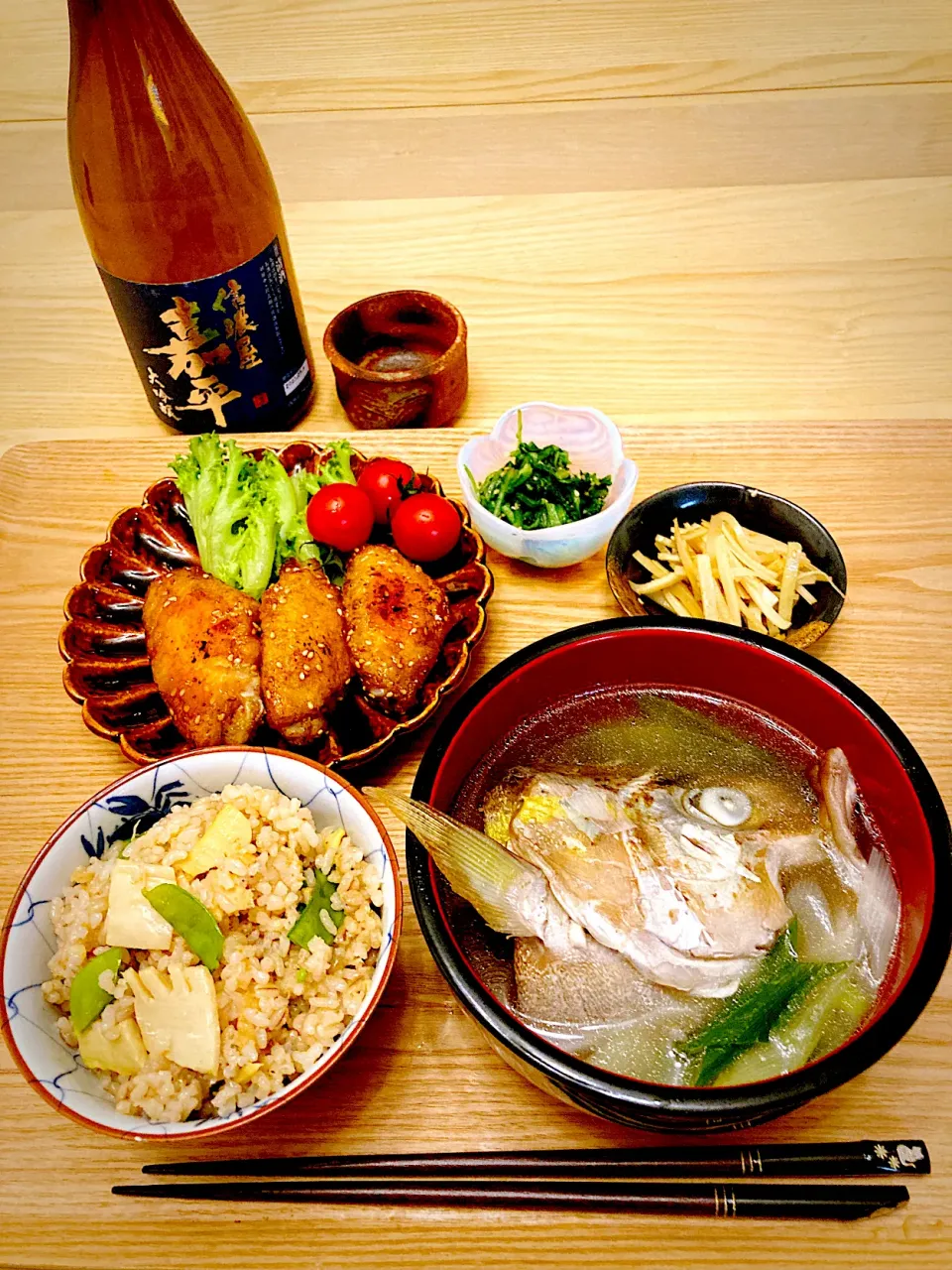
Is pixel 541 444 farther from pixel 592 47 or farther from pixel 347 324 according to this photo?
pixel 592 47

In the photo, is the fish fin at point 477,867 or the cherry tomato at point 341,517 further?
the cherry tomato at point 341,517

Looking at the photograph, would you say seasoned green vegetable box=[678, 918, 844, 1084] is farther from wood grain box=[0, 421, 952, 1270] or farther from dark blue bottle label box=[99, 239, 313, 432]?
dark blue bottle label box=[99, 239, 313, 432]

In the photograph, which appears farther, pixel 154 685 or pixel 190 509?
pixel 190 509

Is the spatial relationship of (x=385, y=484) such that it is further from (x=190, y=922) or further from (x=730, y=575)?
(x=190, y=922)

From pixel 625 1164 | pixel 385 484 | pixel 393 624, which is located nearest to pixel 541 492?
pixel 385 484

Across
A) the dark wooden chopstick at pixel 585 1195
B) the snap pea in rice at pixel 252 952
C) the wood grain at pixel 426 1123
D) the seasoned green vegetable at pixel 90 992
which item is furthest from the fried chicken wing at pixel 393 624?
the dark wooden chopstick at pixel 585 1195

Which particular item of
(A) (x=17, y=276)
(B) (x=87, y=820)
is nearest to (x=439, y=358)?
(B) (x=87, y=820)

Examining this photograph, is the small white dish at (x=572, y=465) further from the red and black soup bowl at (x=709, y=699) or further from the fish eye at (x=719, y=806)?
the fish eye at (x=719, y=806)

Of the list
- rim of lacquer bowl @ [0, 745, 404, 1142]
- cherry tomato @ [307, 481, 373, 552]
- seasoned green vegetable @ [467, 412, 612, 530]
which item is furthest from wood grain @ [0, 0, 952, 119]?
rim of lacquer bowl @ [0, 745, 404, 1142]
